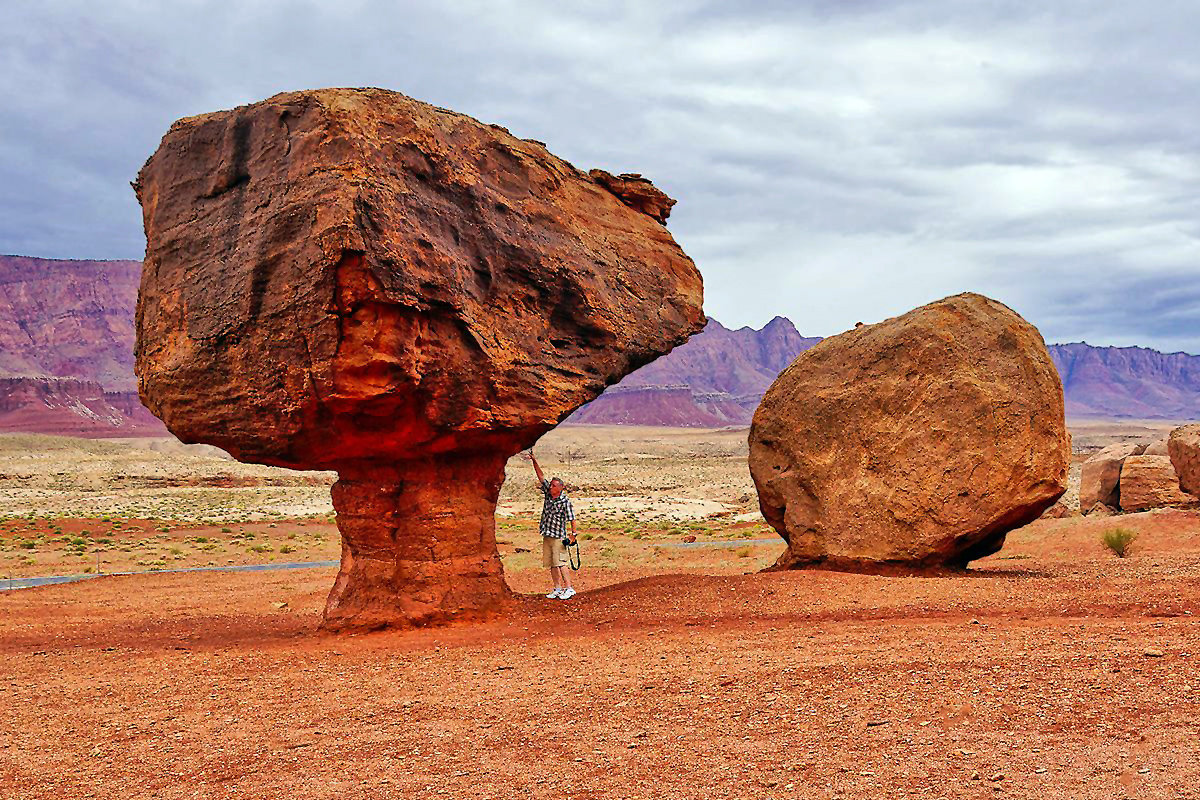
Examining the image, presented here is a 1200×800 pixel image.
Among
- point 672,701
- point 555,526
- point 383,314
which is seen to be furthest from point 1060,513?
point 672,701

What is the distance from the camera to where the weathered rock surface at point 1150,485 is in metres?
24.4

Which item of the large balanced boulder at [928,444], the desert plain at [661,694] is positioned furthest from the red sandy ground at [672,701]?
the large balanced boulder at [928,444]

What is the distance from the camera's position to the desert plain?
6.09 metres

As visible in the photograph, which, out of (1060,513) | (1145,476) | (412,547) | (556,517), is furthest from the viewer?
(1060,513)

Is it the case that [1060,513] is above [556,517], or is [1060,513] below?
below

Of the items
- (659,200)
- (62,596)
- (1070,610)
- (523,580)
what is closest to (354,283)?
(659,200)

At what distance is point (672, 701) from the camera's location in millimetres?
7672

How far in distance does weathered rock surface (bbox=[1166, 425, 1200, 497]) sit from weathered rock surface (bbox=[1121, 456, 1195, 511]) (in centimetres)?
27

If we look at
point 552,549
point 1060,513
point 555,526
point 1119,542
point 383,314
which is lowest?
point 1060,513

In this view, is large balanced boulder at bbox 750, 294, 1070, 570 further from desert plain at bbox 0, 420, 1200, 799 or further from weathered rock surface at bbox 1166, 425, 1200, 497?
weathered rock surface at bbox 1166, 425, 1200, 497

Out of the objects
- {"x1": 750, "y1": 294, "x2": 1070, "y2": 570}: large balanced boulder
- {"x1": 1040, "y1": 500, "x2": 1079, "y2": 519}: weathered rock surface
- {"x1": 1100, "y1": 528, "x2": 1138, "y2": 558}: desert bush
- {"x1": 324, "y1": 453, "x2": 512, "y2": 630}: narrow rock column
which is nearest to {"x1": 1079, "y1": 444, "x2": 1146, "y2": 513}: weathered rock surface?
{"x1": 1040, "y1": 500, "x2": 1079, "y2": 519}: weathered rock surface

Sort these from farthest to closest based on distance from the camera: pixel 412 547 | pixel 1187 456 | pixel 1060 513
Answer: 1. pixel 1060 513
2. pixel 1187 456
3. pixel 412 547

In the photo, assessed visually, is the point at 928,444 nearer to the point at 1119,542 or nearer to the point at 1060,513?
the point at 1119,542

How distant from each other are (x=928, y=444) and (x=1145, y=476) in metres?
14.0
